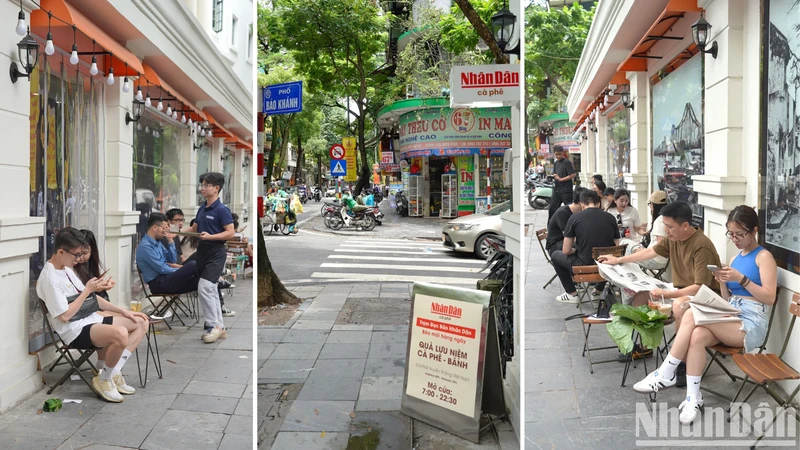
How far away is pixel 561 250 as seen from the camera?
7.20 metres

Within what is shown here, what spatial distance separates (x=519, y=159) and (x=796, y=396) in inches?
84.3

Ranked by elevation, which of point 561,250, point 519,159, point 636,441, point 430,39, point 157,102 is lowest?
point 636,441

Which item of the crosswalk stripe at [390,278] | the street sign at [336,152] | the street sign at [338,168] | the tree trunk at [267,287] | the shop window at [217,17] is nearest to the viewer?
the shop window at [217,17]

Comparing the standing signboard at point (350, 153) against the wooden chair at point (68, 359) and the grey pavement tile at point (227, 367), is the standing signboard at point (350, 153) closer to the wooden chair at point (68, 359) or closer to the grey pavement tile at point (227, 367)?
the grey pavement tile at point (227, 367)

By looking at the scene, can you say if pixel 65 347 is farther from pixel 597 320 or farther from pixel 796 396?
pixel 796 396

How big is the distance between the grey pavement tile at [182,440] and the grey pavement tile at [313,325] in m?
2.97

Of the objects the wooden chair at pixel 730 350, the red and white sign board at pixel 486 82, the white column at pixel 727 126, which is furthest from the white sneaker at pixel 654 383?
the red and white sign board at pixel 486 82

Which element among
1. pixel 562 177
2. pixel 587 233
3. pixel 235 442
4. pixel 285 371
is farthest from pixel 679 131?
pixel 235 442

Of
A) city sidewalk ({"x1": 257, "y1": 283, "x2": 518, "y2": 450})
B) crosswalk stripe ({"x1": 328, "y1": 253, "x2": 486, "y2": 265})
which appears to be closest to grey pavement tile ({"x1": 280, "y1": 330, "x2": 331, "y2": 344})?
city sidewalk ({"x1": 257, "y1": 283, "x2": 518, "y2": 450})

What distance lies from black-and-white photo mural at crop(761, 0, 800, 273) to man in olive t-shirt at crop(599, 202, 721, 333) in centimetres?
41

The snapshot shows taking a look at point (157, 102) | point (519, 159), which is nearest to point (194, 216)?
point (157, 102)

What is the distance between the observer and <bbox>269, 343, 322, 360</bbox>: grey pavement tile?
572 cm

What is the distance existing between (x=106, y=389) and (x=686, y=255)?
12.8ft

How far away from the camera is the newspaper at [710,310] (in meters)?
3.83
